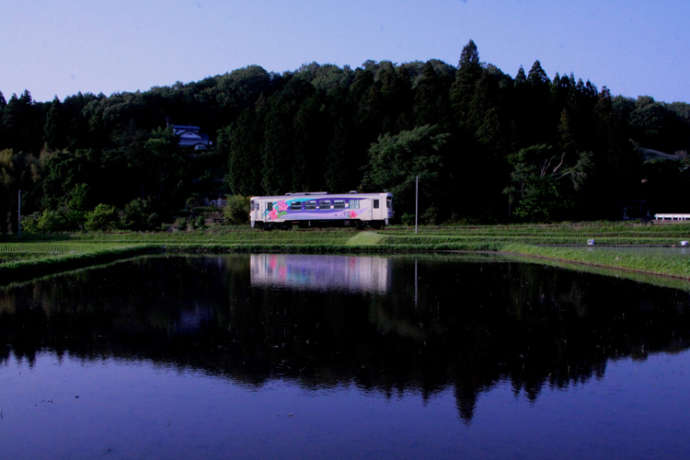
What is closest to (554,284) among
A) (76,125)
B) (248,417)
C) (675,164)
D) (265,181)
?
(248,417)

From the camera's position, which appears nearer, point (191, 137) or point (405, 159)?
point (405, 159)

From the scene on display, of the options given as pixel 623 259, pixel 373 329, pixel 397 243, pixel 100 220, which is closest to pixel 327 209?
pixel 397 243

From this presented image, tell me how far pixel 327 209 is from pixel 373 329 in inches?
1034

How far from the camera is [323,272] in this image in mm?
20000

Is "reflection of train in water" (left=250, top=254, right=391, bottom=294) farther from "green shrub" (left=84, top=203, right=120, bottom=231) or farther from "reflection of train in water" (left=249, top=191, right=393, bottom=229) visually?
"green shrub" (left=84, top=203, right=120, bottom=231)

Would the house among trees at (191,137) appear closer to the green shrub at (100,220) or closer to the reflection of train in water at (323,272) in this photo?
the green shrub at (100,220)

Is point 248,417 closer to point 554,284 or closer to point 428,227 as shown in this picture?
point 554,284

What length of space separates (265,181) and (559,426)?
4013 cm

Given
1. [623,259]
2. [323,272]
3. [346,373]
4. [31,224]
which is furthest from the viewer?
[31,224]

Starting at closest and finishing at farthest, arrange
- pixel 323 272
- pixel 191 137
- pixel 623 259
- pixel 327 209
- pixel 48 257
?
pixel 323 272 < pixel 623 259 < pixel 48 257 < pixel 327 209 < pixel 191 137

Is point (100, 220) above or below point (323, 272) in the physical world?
above

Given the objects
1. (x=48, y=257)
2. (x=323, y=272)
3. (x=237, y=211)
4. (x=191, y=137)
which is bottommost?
(x=323, y=272)

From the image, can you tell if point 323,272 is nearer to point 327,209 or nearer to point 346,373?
point 346,373

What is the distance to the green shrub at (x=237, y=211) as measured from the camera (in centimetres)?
4206
